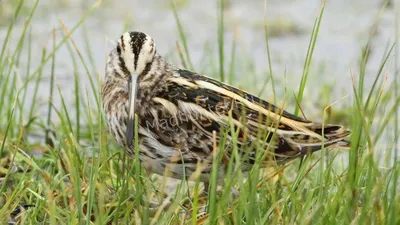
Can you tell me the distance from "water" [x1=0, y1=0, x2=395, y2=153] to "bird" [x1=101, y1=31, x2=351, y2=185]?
6.62 feet

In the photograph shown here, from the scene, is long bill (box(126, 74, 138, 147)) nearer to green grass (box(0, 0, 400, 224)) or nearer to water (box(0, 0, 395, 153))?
green grass (box(0, 0, 400, 224))

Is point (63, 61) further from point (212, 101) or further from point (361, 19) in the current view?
point (212, 101)

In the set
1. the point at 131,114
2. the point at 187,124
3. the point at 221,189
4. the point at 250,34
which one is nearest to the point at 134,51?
the point at 131,114

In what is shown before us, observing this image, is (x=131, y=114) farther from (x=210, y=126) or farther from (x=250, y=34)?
(x=250, y=34)

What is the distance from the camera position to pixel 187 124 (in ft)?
13.9

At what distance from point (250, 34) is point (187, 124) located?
3.64m

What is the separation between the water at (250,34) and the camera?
6.71 metres

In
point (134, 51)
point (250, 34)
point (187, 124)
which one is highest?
point (250, 34)

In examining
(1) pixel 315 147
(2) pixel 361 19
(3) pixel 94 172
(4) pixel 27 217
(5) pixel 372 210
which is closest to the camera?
(5) pixel 372 210

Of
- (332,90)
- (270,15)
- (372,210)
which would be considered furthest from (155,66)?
(270,15)

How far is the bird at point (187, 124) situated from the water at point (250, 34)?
2.02 metres

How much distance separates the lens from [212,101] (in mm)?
4246

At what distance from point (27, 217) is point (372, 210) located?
1399mm

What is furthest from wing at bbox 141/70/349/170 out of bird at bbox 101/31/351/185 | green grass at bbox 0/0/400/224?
green grass at bbox 0/0/400/224
